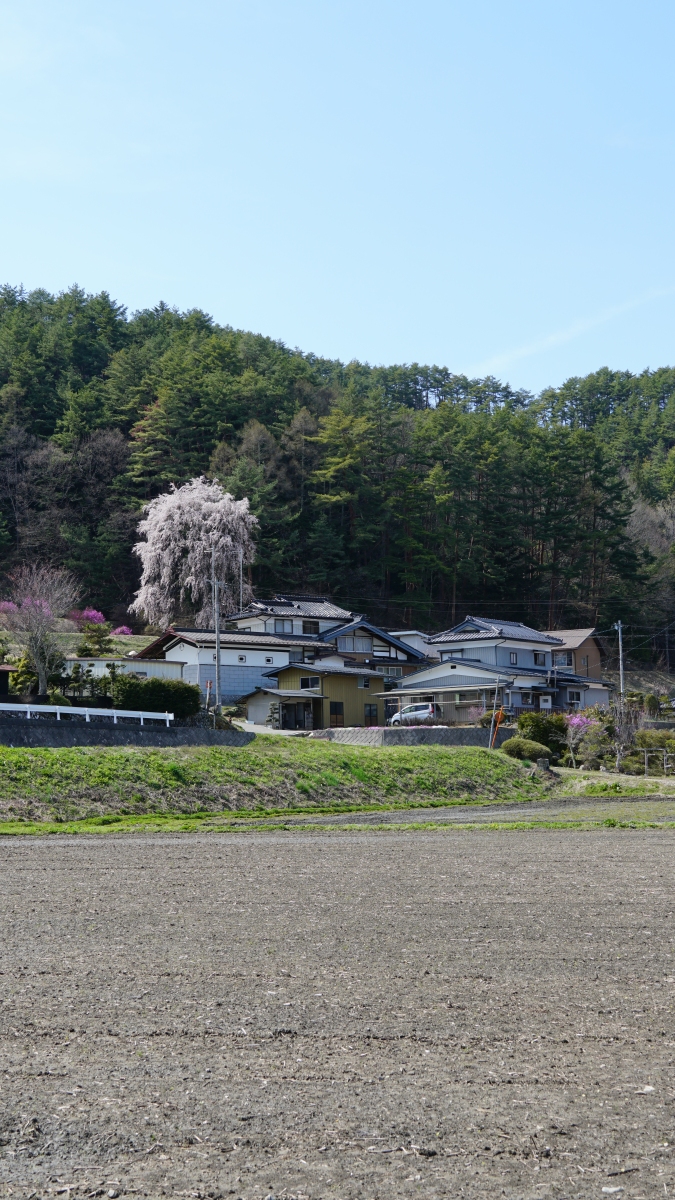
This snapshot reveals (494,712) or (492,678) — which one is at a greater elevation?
(492,678)

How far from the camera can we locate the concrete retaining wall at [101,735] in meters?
24.2

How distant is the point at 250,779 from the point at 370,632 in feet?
97.6

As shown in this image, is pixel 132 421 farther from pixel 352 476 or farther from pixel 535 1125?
pixel 535 1125

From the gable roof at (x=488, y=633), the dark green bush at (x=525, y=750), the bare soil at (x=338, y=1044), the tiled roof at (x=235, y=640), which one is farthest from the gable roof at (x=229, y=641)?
the bare soil at (x=338, y=1044)

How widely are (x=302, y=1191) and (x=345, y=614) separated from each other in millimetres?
54107

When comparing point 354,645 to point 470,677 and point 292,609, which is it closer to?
point 292,609

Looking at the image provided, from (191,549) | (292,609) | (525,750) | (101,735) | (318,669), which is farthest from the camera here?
(191,549)

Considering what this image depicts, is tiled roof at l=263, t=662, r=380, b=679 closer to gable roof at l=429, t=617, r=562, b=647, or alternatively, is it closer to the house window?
the house window

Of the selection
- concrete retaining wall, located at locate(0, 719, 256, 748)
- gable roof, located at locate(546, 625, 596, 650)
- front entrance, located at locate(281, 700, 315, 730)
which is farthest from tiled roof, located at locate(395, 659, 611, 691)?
concrete retaining wall, located at locate(0, 719, 256, 748)

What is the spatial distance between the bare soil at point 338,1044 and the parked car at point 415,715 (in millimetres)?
34875

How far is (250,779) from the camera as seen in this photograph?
2600 cm

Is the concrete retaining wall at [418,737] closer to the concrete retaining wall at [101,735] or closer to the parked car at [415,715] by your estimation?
the concrete retaining wall at [101,735]

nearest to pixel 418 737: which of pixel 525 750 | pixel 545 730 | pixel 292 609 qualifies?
pixel 525 750

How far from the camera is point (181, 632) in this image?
50.9 metres
